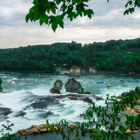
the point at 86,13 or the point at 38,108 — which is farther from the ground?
the point at 86,13

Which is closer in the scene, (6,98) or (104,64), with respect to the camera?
(6,98)

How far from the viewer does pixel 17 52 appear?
5492 inches

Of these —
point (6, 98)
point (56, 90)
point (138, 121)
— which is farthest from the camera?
point (56, 90)

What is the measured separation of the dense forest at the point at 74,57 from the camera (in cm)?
12419

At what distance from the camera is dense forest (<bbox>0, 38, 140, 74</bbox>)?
124188 mm

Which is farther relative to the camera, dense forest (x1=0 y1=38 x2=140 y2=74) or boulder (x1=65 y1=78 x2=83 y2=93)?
dense forest (x1=0 y1=38 x2=140 y2=74)

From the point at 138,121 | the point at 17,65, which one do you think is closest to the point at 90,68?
the point at 17,65

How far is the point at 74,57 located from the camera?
5000 inches

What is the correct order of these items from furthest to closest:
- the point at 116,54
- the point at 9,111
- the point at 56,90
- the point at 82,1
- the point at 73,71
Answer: the point at 116,54, the point at 73,71, the point at 56,90, the point at 9,111, the point at 82,1

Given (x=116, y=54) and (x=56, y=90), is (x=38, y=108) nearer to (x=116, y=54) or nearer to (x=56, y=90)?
(x=56, y=90)

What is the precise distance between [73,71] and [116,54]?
55.2 ft

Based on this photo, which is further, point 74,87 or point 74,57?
point 74,57

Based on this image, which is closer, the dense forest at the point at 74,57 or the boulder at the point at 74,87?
the boulder at the point at 74,87

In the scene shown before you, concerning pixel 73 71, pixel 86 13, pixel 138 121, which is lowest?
pixel 73 71
